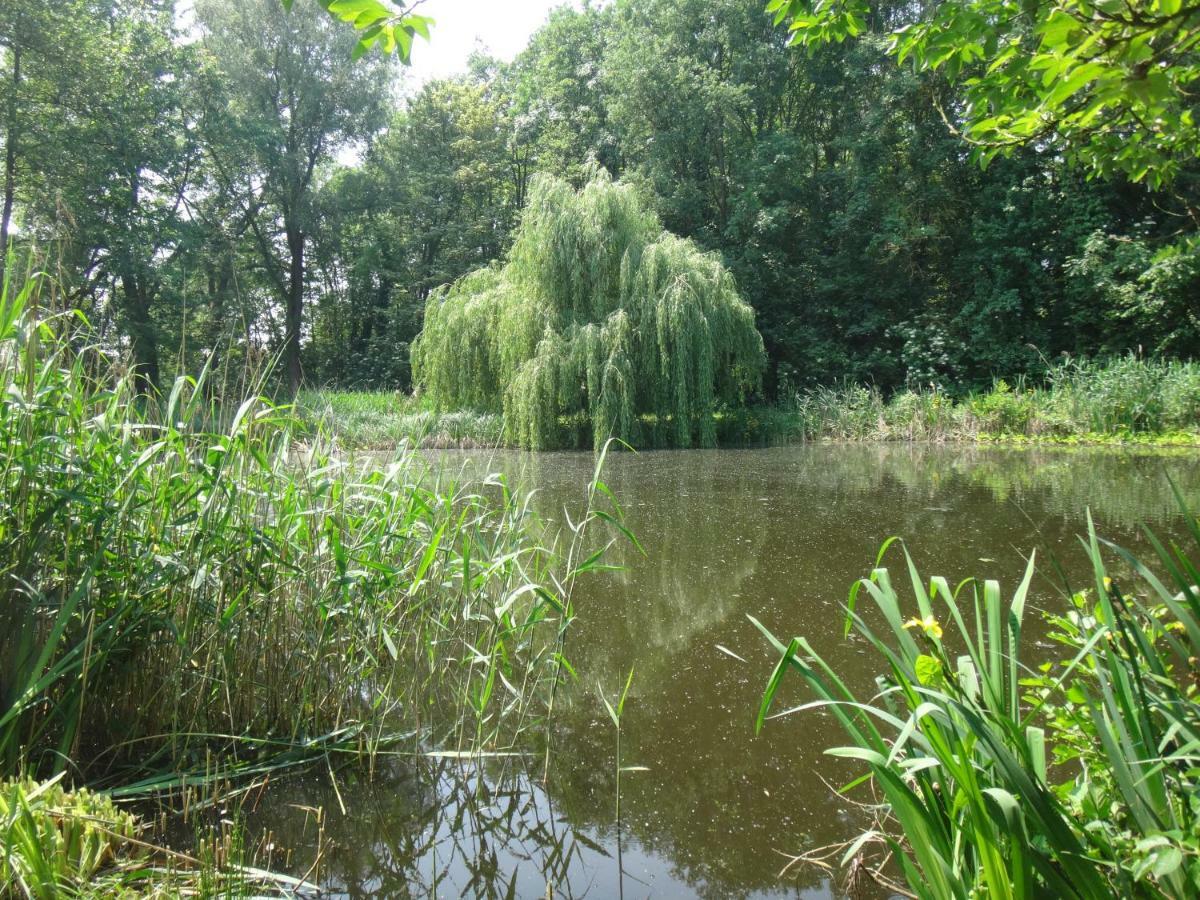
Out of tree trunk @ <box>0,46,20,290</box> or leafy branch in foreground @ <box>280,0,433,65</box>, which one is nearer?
leafy branch in foreground @ <box>280,0,433,65</box>

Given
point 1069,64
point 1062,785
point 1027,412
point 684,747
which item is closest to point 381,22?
point 1069,64

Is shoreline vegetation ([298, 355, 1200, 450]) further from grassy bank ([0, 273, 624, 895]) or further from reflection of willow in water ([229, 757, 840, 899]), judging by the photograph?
Answer: reflection of willow in water ([229, 757, 840, 899])

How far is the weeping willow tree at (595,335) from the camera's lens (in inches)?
Answer: 421

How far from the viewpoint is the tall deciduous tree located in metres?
18.6

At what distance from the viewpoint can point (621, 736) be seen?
2.25 metres

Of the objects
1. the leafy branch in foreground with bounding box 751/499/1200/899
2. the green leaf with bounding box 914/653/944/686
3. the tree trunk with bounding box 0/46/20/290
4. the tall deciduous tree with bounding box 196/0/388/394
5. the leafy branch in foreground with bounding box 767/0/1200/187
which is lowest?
the leafy branch in foreground with bounding box 751/499/1200/899

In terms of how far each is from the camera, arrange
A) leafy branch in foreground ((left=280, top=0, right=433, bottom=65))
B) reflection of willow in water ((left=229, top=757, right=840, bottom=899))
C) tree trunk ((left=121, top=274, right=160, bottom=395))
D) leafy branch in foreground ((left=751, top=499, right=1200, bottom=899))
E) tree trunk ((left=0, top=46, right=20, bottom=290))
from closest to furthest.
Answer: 1. leafy branch in foreground ((left=751, top=499, right=1200, bottom=899))
2. leafy branch in foreground ((left=280, top=0, right=433, bottom=65))
3. reflection of willow in water ((left=229, top=757, right=840, bottom=899))
4. tree trunk ((left=0, top=46, right=20, bottom=290))
5. tree trunk ((left=121, top=274, right=160, bottom=395))

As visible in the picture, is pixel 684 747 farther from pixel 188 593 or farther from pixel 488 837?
pixel 188 593

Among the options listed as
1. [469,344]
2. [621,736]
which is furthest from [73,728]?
[469,344]

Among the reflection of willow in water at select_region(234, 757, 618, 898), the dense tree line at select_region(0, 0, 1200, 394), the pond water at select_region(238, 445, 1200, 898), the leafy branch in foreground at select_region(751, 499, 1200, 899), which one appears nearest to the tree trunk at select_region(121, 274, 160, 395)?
the dense tree line at select_region(0, 0, 1200, 394)

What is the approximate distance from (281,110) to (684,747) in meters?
21.9

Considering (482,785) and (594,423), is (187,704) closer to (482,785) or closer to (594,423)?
(482,785)

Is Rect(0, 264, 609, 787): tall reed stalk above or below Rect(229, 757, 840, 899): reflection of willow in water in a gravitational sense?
above

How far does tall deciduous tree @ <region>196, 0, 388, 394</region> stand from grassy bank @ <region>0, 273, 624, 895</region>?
1695cm
